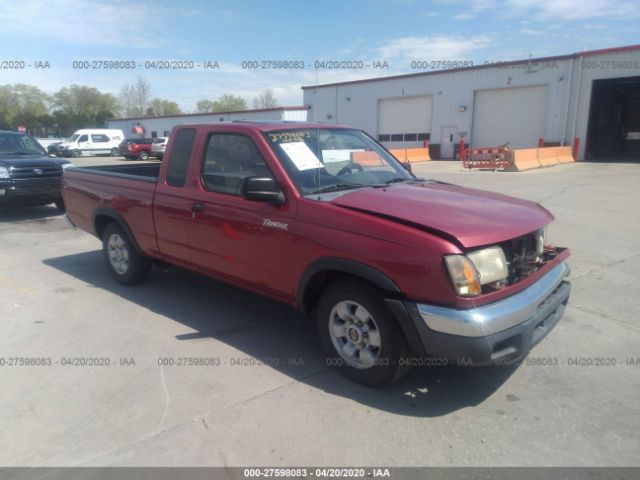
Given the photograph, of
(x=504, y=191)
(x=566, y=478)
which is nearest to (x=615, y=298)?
(x=566, y=478)

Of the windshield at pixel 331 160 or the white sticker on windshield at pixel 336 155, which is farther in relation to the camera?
the white sticker on windshield at pixel 336 155

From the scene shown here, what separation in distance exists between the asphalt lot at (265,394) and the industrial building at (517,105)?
22182 millimetres

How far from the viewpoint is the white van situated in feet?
115

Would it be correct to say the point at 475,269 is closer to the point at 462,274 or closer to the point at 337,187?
the point at 462,274

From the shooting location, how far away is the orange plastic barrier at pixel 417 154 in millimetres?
27000

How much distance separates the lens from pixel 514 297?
3.05 metres

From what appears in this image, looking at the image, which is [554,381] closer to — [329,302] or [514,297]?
[514,297]

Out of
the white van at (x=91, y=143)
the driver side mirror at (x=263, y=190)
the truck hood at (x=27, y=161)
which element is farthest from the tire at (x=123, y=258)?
the white van at (x=91, y=143)

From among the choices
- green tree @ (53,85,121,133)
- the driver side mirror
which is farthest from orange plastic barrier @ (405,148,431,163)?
green tree @ (53,85,121,133)

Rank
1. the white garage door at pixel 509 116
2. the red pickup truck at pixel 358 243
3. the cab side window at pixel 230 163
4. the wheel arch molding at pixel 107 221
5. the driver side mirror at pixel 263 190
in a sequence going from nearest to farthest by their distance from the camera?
the red pickup truck at pixel 358 243, the driver side mirror at pixel 263 190, the cab side window at pixel 230 163, the wheel arch molding at pixel 107 221, the white garage door at pixel 509 116

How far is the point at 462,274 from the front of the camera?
9.31ft

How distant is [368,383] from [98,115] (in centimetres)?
7650

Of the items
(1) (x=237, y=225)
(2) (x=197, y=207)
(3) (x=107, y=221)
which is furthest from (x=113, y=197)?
(1) (x=237, y=225)

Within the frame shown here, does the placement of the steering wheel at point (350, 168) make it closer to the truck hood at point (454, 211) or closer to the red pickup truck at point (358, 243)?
the red pickup truck at point (358, 243)
